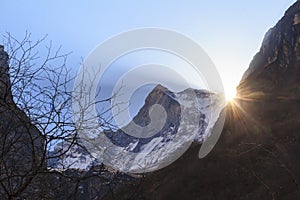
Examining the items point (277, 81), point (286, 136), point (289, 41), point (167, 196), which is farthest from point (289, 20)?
point (167, 196)

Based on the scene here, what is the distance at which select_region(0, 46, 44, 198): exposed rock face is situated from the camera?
8.89ft

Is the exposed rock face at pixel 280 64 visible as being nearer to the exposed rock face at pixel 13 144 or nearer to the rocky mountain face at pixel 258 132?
the rocky mountain face at pixel 258 132

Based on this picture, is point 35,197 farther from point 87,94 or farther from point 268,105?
point 268,105

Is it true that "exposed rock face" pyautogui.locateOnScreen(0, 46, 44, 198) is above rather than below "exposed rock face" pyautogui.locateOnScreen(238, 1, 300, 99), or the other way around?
below

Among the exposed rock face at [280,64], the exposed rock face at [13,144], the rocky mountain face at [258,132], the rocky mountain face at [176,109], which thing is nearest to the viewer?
the exposed rock face at [13,144]

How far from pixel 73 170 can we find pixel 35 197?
439 millimetres

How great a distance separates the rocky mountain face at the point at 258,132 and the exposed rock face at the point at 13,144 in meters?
16.6

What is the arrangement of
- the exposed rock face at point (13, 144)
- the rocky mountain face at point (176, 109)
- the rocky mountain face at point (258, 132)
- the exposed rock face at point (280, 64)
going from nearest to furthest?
the exposed rock face at point (13, 144) → the rocky mountain face at point (258, 132) → the exposed rock face at point (280, 64) → the rocky mountain face at point (176, 109)

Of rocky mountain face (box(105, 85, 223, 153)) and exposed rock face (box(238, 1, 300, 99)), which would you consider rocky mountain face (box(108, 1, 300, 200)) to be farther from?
rocky mountain face (box(105, 85, 223, 153))

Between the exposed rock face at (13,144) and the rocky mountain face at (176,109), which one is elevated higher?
the rocky mountain face at (176,109)

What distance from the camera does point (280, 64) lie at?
83625 millimetres

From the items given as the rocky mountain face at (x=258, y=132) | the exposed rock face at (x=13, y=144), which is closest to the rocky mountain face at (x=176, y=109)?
the rocky mountain face at (x=258, y=132)

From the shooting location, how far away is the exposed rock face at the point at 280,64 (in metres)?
75.5

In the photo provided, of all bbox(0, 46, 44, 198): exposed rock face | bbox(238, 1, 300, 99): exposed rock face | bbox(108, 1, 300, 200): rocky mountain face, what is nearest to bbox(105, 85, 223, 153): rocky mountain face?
bbox(108, 1, 300, 200): rocky mountain face
